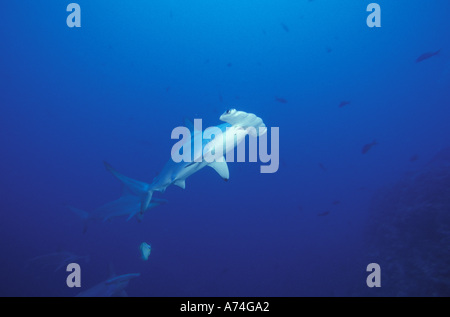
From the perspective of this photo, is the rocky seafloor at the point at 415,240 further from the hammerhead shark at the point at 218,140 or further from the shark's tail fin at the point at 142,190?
the shark's tail fin at the point at 142,190

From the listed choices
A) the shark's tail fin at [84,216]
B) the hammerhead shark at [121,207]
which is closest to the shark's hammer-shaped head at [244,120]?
the hammerhead shark at [121,207]

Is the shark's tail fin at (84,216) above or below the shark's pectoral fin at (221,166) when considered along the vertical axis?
below

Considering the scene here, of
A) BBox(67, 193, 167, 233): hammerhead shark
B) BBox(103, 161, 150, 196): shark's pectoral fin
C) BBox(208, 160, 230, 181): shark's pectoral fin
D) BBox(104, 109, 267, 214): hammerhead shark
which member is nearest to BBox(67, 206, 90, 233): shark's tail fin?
BBox(67, 193, 167, 233): hammerhead shark

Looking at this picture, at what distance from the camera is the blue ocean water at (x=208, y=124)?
17.6m

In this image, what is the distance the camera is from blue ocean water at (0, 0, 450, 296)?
692 inches

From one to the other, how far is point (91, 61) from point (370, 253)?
49.0m

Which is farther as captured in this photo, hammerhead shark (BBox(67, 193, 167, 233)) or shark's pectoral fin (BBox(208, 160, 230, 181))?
hammerhead shark (BBox(67, 193, 167, 233))

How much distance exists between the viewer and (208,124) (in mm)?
42594

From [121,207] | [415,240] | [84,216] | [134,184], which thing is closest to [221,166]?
[134,184]

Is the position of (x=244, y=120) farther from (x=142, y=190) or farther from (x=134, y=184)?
(x=134, y=184)

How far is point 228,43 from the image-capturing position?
4772cm

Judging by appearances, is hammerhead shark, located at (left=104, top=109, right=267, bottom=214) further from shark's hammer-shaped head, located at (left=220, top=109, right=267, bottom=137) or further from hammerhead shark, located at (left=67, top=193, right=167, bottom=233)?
hammerhead shark, located at (left=67, top=193, right=167, bottom=233)

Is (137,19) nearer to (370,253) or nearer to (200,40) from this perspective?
(200,40)

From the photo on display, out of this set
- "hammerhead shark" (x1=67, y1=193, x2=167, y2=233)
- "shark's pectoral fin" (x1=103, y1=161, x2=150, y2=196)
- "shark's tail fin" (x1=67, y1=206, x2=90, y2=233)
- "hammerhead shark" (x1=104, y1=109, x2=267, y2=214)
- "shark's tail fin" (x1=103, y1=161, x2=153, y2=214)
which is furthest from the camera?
"shark's tail fin" (x1=67, y1=206, x2=90, y2=233)
